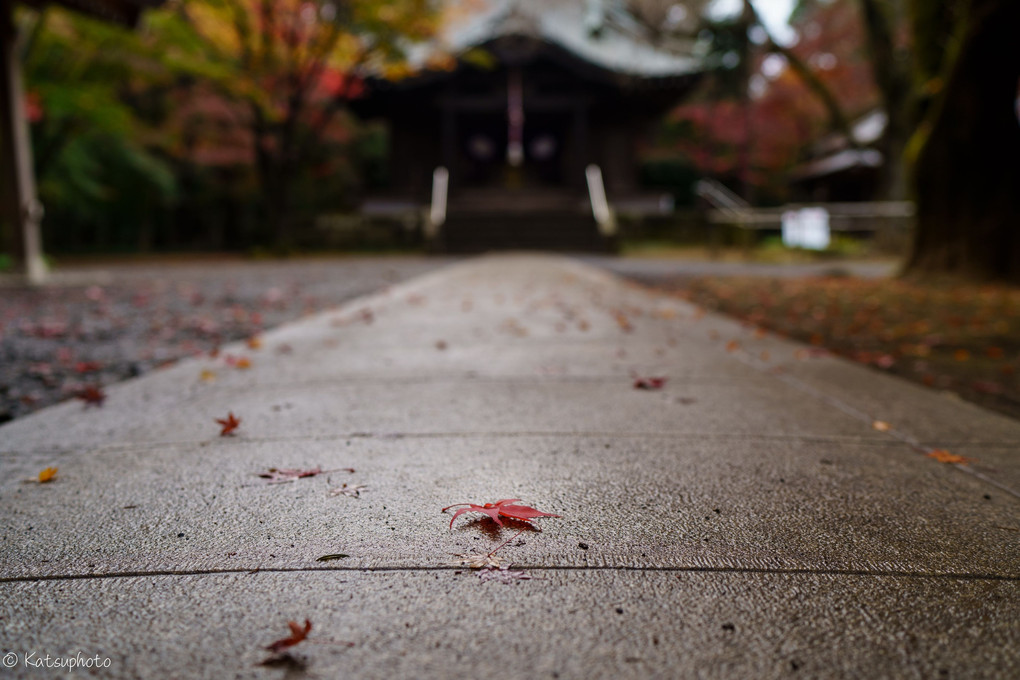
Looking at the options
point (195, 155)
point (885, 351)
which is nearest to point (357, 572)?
point (885, 351)

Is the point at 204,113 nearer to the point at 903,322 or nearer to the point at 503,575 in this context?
the point at 903,322

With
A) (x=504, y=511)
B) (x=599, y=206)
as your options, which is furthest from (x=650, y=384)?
(x=599, y=206)

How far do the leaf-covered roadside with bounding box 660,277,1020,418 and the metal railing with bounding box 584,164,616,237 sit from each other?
6456 millimetres

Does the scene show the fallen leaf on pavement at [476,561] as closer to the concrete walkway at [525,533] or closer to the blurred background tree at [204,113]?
the concrete walkway at [525,533]

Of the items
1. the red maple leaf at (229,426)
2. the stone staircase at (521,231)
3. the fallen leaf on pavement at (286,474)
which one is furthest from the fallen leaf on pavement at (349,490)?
the stone staircase at (521,231)

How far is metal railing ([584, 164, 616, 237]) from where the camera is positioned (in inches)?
571

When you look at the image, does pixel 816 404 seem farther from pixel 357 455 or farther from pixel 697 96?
pixel 697 96

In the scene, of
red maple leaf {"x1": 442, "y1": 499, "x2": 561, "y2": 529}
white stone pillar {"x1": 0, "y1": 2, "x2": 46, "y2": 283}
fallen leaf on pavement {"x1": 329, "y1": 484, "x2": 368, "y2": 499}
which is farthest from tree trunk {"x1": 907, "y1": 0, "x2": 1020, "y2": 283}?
white stone pillar {"x1": 0, "y1": 2, "x2": 46, "y2": 283}

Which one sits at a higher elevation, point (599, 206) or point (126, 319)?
point (599, 206)

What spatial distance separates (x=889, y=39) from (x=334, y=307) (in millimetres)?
14068

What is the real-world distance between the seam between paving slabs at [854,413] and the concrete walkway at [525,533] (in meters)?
0.01

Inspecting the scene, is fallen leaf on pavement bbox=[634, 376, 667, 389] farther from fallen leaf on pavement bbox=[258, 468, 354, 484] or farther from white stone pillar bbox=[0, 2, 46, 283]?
white stone pillar bbox=[0, 2, 46, 283]

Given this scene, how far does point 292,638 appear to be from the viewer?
1010mm

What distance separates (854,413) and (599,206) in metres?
13.7
